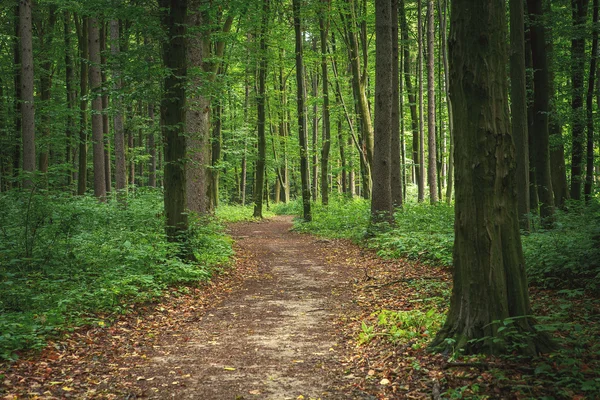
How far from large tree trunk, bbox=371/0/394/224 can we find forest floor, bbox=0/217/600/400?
16.3ft

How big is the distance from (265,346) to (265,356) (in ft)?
1.22

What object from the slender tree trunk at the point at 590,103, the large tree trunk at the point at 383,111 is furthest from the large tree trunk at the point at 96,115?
the slender tree trunk at the point at 590,103

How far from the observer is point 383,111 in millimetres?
13727

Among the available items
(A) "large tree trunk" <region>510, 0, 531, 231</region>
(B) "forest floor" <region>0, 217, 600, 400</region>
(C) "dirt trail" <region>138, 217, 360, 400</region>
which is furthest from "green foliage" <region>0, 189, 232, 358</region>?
(A) "large tree trunk" <region>510, 0, 531, 231</region>

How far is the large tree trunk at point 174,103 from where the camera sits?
938 cm

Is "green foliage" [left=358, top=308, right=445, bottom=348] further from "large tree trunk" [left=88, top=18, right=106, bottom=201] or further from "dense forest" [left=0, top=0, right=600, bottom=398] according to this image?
"large tree trunk" [left=88, top=18, right=106, bottom=201]

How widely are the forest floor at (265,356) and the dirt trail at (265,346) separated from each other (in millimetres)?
16

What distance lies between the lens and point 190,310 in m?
7.53

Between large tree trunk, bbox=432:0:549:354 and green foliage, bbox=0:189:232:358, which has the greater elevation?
large tree trunk, bbox=432:0:549:354

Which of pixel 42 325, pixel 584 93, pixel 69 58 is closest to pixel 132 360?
pixel 42 325

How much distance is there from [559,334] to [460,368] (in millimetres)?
1454

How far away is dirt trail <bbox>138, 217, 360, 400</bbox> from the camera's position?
4.45 m

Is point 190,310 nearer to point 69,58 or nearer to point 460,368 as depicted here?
Answer: point 460,368

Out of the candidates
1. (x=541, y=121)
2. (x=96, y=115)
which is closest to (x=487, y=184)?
(x=541, y=121)
